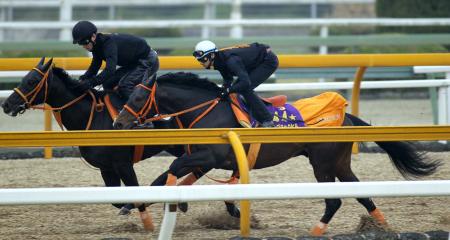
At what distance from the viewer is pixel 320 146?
6.46 m

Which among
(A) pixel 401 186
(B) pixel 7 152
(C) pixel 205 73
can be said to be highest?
(A) pixel 401 186

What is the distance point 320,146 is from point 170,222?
7.31ft

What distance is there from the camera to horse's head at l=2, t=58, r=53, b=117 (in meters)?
6.50

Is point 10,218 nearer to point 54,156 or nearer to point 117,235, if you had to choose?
point 117,235

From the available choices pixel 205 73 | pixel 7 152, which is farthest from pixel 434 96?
pixel 7 152

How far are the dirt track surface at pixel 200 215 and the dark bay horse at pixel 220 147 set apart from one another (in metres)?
0.29

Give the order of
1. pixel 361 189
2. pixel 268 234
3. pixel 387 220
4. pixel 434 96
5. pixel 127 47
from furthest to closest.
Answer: pixel 434 96 → pixel 127 47 → pixel 387 220 → pixel 268 234 → pixel 361 189

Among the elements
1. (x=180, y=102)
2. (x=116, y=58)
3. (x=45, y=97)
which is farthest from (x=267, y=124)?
(x=45, y=97)

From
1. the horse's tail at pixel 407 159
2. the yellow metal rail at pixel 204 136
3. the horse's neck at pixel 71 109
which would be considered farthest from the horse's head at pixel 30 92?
the horse's tail at pixel 407 159

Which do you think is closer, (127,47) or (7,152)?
(127,47)

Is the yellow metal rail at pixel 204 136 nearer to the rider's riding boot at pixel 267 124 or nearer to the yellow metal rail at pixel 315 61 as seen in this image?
the rider's riding boot at pixel 267 124

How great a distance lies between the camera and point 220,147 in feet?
20.5

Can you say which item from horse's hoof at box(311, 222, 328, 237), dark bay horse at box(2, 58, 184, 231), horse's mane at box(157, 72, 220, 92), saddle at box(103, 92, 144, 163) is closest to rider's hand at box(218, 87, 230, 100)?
horse's mane at box(157, 72, 220, 92)

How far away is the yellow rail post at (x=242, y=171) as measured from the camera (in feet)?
15.3
